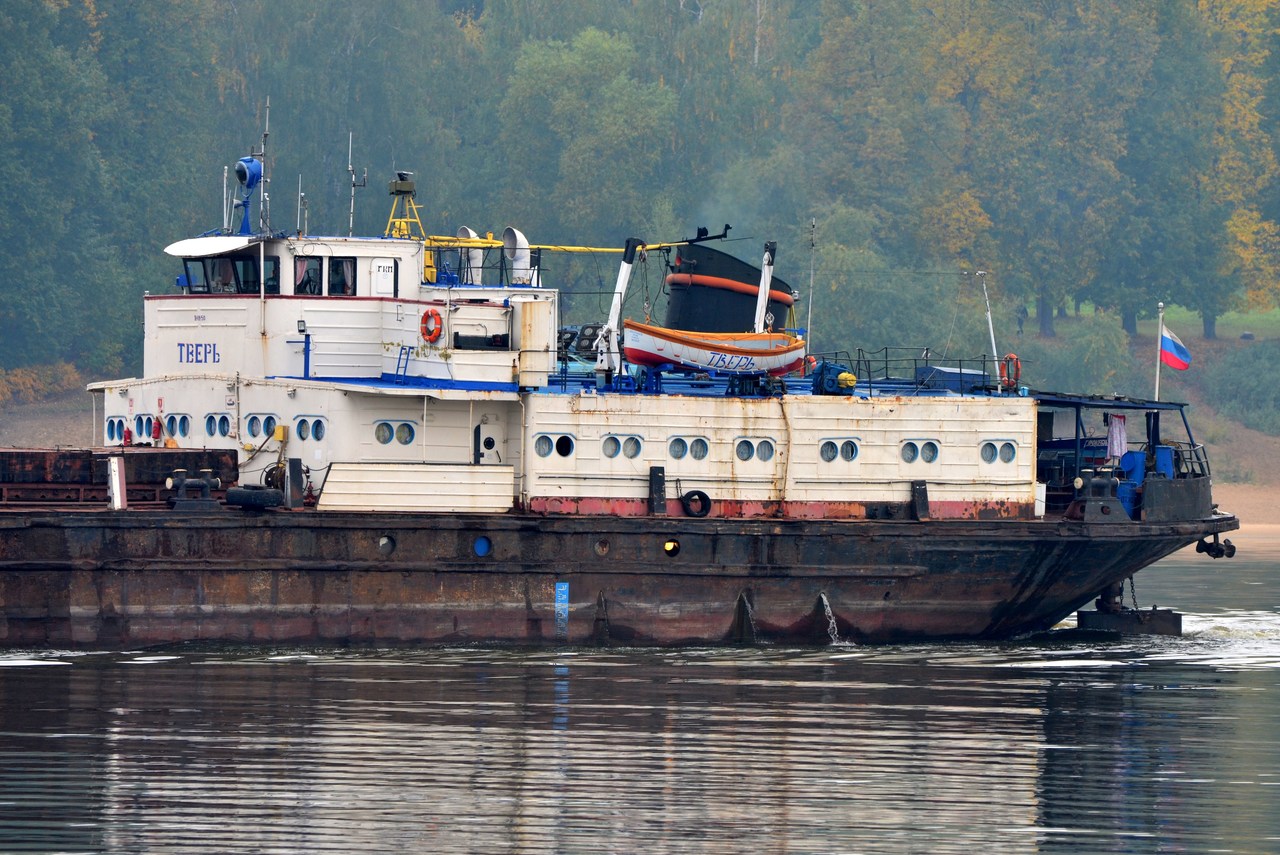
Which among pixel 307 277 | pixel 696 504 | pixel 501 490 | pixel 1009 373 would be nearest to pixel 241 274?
pixel 307 277

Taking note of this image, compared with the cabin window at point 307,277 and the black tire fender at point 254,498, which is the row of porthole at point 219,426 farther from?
the cabin window at point 307,277

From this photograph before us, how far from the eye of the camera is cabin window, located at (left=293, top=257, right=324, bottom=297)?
3325cm

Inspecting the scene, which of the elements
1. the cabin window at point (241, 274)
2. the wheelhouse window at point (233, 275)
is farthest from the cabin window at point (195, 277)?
the cabin window at point (241, 274)

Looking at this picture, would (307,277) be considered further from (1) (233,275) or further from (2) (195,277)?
(2) (195,277)

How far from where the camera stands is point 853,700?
90.2 feet

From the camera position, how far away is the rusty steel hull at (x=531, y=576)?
30.1m

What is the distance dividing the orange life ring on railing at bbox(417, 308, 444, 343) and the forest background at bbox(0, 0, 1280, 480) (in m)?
49.3

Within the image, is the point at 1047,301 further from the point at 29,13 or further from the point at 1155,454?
the point at 1155,454

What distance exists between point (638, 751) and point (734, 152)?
254ft

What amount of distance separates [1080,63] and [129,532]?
7476cm

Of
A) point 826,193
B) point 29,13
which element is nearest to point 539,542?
point 29,13

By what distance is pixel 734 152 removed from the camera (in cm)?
9919

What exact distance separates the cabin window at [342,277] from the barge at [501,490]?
0.04 meters

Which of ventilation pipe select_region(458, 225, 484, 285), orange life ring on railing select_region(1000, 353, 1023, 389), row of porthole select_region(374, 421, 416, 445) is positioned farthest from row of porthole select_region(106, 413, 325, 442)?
orange life ring on railing select_region(1000, 353, 1023, 389)
